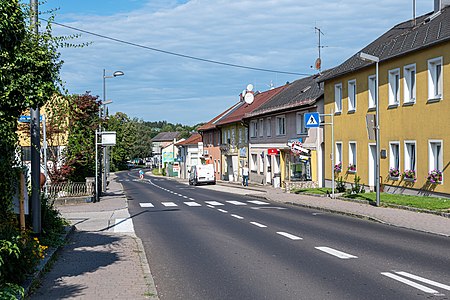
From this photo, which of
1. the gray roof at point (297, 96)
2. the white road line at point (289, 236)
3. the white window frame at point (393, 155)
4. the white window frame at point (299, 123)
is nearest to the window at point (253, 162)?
the gray roof at point (297, 96)

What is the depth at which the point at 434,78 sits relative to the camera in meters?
23.1

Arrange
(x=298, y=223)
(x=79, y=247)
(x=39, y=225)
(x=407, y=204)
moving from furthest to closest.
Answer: (x=407, y=204)
(x=298, y=223)
(x=79, y=247)
(x=39, y=225)

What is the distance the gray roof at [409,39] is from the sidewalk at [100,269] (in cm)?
1391

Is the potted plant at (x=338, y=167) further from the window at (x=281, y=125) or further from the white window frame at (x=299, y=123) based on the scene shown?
the window at (x=281, y=125)

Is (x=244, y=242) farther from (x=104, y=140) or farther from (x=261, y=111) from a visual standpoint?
(x=261, y=111)

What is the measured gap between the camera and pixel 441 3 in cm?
2769

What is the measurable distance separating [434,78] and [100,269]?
1745cm

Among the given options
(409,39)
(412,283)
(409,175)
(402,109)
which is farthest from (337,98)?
(412,283)

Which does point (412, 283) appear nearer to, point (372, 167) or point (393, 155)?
point (393, 155)

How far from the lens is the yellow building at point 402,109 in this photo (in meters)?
22.5

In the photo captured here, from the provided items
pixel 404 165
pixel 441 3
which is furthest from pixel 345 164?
pixel 441 3

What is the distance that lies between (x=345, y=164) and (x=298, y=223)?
1515 cm

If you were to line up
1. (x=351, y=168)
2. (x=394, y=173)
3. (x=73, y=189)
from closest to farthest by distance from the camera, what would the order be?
(x=394, y=173)
(x=73, y=189)
(x=351, y=168)

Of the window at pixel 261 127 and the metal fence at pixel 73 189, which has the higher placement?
the window at pixel 261 127
